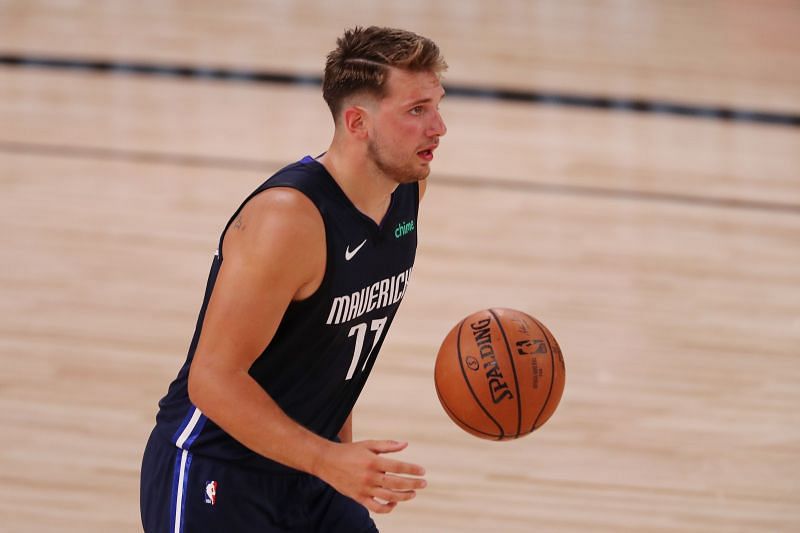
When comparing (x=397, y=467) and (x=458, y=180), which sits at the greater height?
(x=397, y=467)

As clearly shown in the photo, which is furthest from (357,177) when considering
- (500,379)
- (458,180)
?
(458,180)

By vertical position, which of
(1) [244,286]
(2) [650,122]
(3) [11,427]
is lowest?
(3) [11,427]

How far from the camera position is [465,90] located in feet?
30.3

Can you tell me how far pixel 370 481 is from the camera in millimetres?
2090

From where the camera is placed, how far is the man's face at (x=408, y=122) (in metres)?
2.45

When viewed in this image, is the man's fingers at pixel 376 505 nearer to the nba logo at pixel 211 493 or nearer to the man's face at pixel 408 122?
the nba logo at pixel 211 493

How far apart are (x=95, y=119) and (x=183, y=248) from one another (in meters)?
2.38

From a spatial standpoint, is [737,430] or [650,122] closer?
[737,430]

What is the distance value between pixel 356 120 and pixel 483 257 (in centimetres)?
380

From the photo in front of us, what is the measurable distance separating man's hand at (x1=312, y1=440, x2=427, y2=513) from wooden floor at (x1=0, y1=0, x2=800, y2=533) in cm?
185

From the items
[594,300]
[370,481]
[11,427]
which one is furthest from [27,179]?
[370,481]

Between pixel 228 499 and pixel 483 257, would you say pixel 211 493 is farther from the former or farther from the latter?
pixel 483 257

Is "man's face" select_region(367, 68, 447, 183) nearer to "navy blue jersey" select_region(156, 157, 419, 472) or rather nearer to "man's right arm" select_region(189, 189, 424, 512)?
"navy blue jersey" select_region(156, 157, 419, 472)

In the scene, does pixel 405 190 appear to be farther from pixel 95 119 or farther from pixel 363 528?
pixel 95 119
